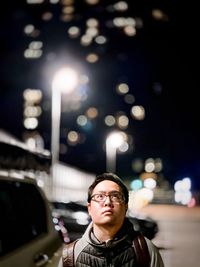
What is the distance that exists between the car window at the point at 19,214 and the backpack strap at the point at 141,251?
50.7 inches

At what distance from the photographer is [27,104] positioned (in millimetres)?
96750

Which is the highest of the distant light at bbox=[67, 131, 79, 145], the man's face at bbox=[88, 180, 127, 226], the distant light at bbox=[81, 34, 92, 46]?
the distant light at bbox=[81, 34, 92, 46]

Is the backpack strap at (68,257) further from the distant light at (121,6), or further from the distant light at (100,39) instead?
the distant light at (100,39)

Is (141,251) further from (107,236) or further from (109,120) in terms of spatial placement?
(109,120)

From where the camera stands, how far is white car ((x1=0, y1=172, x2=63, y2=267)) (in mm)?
4301

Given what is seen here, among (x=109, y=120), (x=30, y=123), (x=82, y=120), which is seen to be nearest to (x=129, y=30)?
(x=82, y=120)

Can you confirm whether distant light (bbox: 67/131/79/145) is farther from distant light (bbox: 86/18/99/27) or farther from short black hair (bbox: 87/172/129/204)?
short black hair (bbox: 87/172/129/204)

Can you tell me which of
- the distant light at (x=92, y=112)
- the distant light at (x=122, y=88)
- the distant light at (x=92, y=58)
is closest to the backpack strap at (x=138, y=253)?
the distant light at (x=92, y=58)

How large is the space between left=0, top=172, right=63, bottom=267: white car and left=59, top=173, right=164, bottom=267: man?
3.43 feet

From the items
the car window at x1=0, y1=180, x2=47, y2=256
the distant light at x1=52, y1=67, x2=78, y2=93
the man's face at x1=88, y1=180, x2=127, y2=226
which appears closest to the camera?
the man's face at x1=88, y1=180, x2=127, y2=226

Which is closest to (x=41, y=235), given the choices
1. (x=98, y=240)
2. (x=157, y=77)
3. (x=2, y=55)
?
(x=98, y=240)

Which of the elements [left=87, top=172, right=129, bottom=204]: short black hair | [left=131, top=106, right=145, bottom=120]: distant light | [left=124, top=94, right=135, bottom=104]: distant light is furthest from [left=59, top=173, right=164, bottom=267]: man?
[left=124, top=94, right=135, bottom=104]: distant light

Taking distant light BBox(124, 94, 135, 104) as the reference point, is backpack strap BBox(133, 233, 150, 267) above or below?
below

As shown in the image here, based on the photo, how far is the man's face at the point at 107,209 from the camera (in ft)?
9.31
